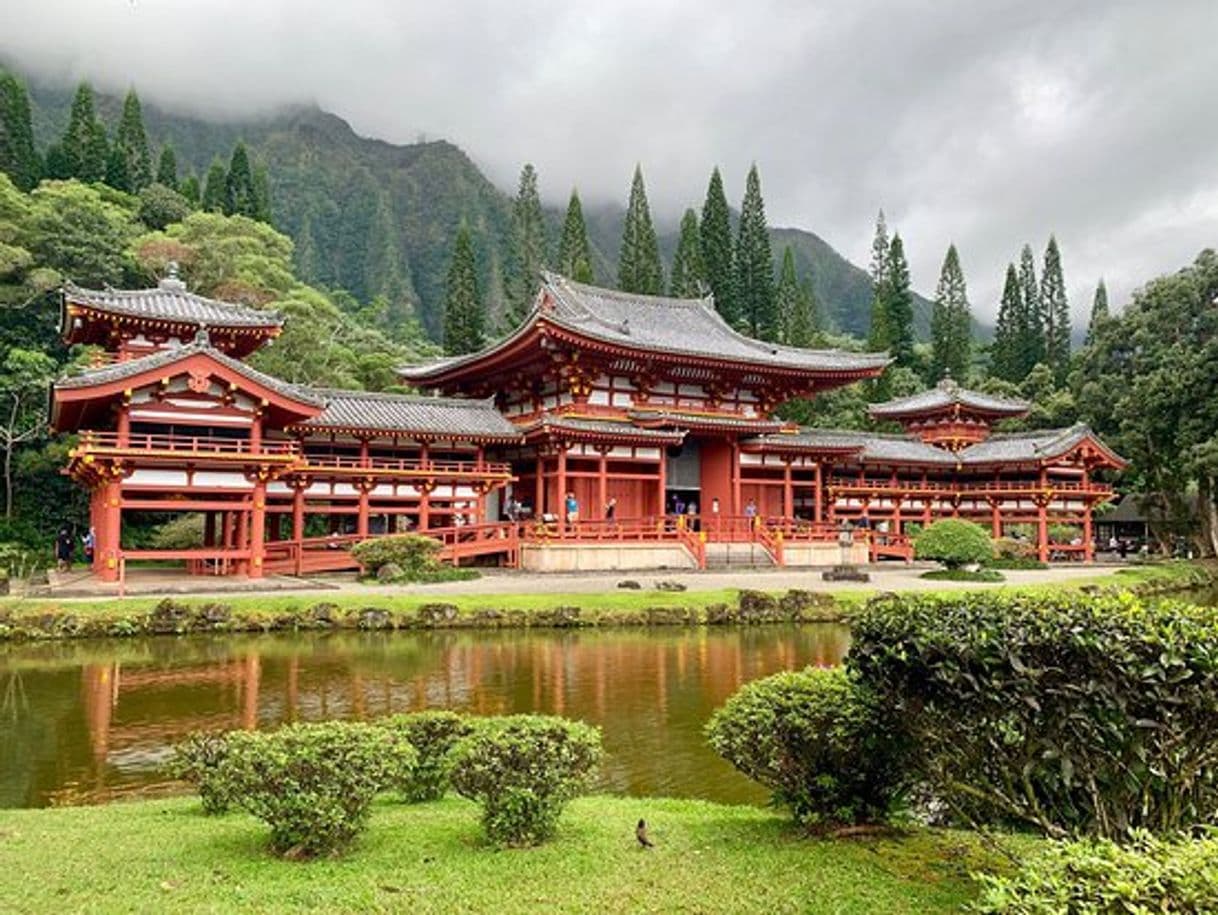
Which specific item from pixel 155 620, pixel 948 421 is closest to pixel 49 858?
pixel 155 620

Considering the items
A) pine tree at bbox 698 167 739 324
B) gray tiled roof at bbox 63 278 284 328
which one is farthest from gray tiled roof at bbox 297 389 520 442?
pine tree at bbox 698 167 739 324

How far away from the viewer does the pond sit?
990 cm

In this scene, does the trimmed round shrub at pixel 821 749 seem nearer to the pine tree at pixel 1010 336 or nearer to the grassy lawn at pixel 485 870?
the grassy lawn at pixel 485 870

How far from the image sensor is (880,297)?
80.6 metres

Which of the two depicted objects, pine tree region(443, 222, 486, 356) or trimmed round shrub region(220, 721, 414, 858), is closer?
trimmed round shrub region(220, 721, 414, 858)

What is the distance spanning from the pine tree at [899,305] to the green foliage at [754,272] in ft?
43.5

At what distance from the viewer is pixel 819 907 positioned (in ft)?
18.0

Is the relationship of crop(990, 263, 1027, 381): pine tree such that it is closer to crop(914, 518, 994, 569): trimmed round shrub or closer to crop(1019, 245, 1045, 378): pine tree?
crop(1019, 245, 1045, 378): pine tree

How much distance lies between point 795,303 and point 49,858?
232ft

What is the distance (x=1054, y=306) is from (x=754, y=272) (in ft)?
104

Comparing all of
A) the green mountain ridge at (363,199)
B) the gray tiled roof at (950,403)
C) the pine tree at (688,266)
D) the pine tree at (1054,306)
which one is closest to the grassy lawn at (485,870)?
the gray tiled roof at (950,403)

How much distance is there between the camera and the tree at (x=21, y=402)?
39.1m

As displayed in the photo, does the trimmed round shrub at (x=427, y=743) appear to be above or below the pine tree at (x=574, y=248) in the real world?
below

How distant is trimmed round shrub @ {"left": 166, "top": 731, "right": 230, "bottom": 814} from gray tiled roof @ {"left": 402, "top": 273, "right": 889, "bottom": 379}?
2761 centimetres
